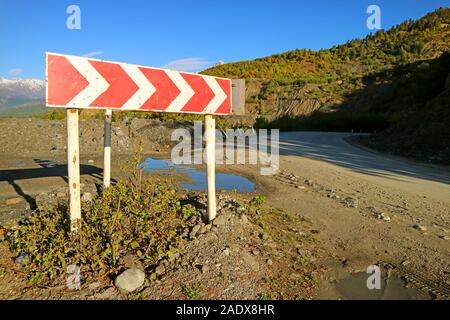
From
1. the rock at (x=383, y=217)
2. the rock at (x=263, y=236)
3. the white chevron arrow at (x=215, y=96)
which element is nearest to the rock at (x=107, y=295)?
the rock at (x=263, y=236)

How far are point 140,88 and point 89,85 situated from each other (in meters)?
0.52

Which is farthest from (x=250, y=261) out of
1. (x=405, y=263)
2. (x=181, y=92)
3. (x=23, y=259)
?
(x=23, y=259)

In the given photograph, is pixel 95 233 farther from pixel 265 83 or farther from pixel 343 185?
pixel 265 83

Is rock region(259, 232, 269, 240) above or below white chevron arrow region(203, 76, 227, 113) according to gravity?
below

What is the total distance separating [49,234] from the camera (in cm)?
409

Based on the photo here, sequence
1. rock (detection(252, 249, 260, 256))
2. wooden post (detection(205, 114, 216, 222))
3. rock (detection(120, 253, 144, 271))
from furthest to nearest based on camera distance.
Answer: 1. wooden post (detection(205, 114, 216, 222))
2. rock (detection(252, 249, 260, 256))
3. rock (detection(120, 253, 144, 271))

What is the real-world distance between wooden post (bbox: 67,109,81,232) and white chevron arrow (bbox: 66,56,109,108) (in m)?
0.12

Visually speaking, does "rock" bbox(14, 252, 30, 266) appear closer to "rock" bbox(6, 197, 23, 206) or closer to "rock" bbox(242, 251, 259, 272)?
"rock" bbox(242, 251, 259, 272)

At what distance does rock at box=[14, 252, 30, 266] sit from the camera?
370 cm

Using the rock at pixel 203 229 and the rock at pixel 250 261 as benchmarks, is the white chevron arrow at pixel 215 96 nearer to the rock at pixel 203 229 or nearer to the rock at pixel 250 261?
the rock at pixel 203 229

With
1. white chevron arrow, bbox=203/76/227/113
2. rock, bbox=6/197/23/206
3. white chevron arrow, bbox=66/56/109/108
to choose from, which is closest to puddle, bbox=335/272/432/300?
white chevron arrow, bbox=203/76/227/113

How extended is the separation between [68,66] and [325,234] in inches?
141

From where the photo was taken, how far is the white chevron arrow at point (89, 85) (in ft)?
11.6
